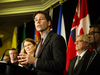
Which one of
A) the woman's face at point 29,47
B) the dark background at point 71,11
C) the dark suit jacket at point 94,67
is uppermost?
the dark background at point 71,11

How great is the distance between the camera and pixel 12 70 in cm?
121

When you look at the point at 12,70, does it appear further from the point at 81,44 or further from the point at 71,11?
the point at 71,11

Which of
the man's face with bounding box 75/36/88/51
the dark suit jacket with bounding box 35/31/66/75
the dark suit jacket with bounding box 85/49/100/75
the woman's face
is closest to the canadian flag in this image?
the man's face with bounding box 75/36/88/51

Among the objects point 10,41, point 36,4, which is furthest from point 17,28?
point 36,4

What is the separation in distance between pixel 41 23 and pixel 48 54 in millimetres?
462

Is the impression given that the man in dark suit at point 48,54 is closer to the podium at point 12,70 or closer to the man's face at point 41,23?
the man's face at point 41,23

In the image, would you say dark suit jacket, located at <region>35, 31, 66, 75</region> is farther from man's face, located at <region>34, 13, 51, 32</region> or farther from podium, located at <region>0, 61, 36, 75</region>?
podium, located at <region>0, 61, 36, 75</region>

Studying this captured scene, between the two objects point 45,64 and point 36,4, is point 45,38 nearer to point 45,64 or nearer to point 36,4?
point 45,64

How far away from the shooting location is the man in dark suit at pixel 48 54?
145 cm

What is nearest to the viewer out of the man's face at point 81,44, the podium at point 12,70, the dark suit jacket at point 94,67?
the podium at point 12,70

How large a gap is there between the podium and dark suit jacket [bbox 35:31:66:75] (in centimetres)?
28

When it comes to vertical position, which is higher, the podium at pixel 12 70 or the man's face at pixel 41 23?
the man's face at pixel 41 23

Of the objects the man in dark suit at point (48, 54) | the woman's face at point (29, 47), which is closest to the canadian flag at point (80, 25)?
the woman's face at point (29, 47)

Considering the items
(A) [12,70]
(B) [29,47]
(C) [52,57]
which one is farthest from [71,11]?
(A) [12,70]
